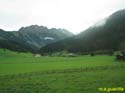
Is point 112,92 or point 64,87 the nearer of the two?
point 112,92

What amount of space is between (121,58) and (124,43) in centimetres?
11195

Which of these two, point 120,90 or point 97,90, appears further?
point 97,90

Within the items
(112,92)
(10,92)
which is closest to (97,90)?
(112,92)

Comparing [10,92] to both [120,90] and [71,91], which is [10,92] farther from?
[120,90]

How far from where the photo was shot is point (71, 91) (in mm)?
31094

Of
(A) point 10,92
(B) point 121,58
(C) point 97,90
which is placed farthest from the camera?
(B) point 121,58

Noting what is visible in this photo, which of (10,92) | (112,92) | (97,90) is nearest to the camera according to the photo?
(112,92)

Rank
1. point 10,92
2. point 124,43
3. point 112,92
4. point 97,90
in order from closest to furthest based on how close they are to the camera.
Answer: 1. point 112,92
2. point 97,90
3. point 10,92
4. point 124,43

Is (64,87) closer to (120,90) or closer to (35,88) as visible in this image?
(35,88)

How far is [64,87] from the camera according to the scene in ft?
111

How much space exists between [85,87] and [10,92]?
32.4 feet

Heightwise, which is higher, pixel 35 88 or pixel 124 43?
pixel 124 43

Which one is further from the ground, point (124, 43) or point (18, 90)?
point (124, 43)

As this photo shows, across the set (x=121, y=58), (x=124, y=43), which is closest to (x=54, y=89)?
(x=121, y=58)
